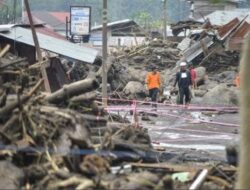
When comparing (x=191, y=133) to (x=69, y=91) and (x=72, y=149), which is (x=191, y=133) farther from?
(x=72, y=149)

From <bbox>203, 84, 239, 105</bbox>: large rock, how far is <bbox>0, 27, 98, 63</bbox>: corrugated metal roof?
6786mm

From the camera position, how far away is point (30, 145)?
9.51 m

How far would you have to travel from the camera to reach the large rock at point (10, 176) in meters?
8.59

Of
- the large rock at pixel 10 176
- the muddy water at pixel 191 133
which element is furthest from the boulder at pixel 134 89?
the large rock at pixel 10 176

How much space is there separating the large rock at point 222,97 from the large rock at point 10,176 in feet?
61.3

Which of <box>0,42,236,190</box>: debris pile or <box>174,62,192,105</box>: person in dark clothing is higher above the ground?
<box>0,42,236,190</box>: debris pile

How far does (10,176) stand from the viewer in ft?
28.8

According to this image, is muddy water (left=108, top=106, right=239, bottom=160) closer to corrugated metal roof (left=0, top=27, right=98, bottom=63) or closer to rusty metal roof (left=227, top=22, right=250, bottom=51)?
corrugated metal roof (left=0, top=27, right=98, bottom=63)

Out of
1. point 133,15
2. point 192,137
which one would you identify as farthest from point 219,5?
point 133,15

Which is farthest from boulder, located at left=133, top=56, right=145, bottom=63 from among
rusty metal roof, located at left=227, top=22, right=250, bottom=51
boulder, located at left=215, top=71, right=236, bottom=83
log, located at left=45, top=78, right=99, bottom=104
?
log, located at left=45, top=78, right=99, bottom=104

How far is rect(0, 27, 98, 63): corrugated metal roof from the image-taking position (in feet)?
69.0

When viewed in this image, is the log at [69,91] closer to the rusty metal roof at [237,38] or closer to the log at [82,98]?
the log at [82,98]

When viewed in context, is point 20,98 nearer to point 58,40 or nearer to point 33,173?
point 33,173

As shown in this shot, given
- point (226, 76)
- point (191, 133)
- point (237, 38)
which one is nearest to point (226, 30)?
point (237, 38)
